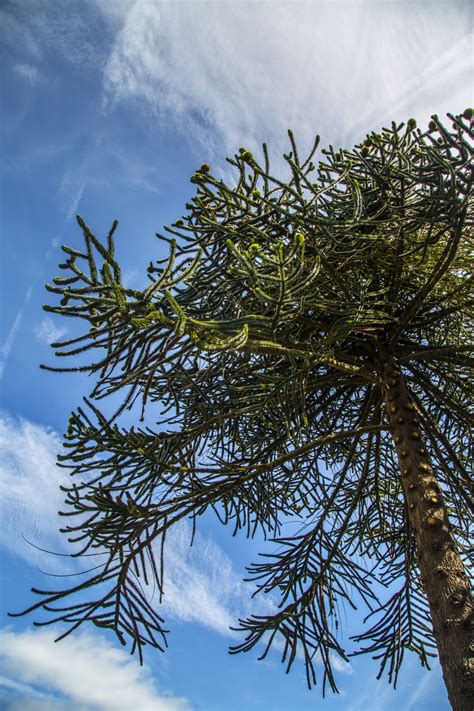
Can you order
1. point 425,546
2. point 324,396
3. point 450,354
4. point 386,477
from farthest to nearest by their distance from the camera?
point 386,477, point 324,396, point 450,354, point 425,546

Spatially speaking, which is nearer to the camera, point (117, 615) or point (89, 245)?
point (89, 245)

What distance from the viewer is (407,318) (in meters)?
4.32

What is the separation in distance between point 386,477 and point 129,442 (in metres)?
3.51

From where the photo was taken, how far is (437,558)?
357 cm

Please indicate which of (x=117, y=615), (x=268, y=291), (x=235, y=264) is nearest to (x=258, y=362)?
(x=268, y=291)

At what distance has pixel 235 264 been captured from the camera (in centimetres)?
380

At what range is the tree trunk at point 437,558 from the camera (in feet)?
10.1

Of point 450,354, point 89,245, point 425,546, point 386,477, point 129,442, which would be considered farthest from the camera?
point 386,477

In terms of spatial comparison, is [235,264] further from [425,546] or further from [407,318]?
[425,546]

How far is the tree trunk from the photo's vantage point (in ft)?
10.1

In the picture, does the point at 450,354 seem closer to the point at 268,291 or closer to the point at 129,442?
the point at 268,291

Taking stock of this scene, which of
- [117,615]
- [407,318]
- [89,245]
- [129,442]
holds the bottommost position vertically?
[117,615]

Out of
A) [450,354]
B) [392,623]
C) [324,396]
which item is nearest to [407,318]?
[450,354]

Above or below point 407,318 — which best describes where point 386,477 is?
below
